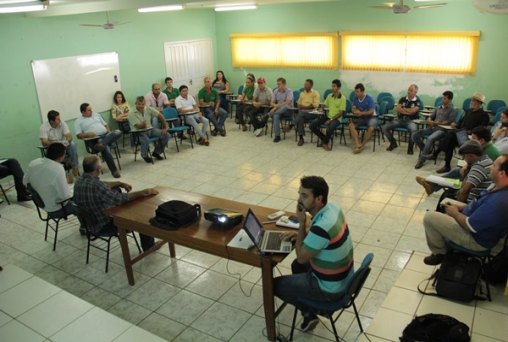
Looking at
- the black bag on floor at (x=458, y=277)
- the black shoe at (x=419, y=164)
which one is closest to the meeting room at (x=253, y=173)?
the black bag on floor at (x=458, y=277)

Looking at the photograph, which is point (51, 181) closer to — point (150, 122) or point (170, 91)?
point (150, 122)

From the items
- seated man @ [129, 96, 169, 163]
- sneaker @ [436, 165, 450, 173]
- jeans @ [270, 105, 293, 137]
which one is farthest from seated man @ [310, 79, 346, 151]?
seated man @ [129, 96, 169, 163]

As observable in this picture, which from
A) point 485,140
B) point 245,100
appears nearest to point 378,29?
point 245,100

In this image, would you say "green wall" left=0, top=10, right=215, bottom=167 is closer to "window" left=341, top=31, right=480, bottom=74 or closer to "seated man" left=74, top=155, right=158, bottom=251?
"seated man" left=74, top=155, right=158, bottom=251

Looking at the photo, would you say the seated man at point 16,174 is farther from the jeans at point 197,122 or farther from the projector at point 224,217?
the projector at point 224,217

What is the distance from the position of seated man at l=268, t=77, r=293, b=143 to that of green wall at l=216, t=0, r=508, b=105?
3.28 ft

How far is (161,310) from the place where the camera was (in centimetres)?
386

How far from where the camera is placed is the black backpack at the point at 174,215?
3.60 m

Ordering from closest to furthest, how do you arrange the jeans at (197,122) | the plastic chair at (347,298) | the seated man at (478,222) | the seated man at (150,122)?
the plastic chair at (347,298)
the seated man at (478,222)
the seated man at (150,122)
the jeans at (197,122)

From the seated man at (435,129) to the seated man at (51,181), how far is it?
5.40m

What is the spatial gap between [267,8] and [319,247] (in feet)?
27.8

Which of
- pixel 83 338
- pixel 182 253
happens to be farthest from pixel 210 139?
pixel 83 338

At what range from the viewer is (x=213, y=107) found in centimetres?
981

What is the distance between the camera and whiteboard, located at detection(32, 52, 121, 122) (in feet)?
25.3
